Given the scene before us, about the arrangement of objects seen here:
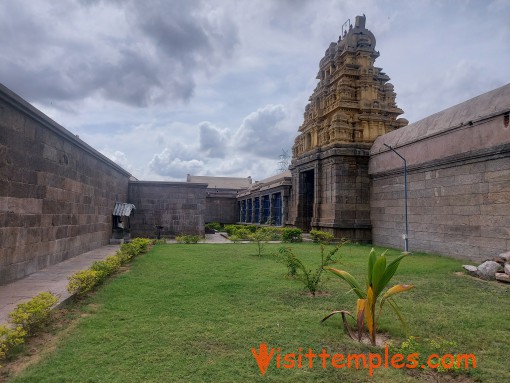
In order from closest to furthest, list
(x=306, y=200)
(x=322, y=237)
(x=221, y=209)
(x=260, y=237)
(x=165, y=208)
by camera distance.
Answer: (x=260, y=237), (x=322, y=237), (x=165, y=208), (x=306, y=200), (x=221, y=209)

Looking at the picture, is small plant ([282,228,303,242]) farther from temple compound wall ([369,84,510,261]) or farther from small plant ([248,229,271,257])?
temple compound wall ([369,84,510,261])

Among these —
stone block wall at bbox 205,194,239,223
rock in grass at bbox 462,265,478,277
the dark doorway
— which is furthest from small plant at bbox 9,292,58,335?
stone block wall at bbox 205,194,239,223

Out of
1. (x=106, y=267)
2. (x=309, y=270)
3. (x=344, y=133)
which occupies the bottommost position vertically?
(x=106, y=267)

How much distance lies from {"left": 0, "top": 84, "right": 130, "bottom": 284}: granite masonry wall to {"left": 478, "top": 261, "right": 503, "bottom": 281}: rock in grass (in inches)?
365

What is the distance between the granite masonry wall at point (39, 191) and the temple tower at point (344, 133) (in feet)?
32.5

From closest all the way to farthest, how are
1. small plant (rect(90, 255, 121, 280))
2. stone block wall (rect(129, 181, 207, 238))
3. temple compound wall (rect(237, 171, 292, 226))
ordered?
1. small plant (rect(90, 255, 121, 280))
2. stone block wall (rect(129, 181, 207, 238))
3. temple compound wall (rect(237, 171, 292, 226))

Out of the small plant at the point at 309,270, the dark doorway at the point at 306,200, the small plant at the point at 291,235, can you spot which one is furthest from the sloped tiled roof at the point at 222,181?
the small plant at the point at 309,270

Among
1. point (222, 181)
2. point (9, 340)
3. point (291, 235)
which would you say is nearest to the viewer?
point (9, 340)

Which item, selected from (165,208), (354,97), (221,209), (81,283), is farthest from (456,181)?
(221,209)

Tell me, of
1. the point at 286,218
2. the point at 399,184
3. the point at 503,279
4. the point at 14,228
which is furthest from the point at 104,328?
the point at 286,218

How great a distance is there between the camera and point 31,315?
3928 millimetres

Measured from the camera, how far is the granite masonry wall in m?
6.30

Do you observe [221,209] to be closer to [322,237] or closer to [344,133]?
[322,237]

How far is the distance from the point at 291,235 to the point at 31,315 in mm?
12893
